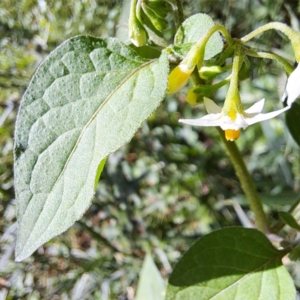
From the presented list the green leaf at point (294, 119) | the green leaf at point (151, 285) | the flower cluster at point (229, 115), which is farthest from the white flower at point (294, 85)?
the green leaf at point (151, 285)

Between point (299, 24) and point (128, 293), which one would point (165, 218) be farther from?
point (299, 24)

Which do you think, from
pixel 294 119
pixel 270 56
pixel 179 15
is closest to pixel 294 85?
pixel 270 56

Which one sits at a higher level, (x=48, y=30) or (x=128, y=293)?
(x=48, y=30)

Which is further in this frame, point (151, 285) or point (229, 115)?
point (151, 285)

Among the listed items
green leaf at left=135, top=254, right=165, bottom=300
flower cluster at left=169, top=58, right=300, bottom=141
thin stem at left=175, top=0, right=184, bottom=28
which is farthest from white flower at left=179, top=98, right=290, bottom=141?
green leaf at left=135, top=254, right=165, bottom=300

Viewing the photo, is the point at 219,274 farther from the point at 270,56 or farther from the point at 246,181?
the point at 270,56

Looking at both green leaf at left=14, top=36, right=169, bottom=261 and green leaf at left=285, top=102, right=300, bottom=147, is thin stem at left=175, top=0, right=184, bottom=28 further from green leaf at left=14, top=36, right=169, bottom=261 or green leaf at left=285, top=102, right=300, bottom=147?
green leaf at left=285, top=102, right=300, bottom=147

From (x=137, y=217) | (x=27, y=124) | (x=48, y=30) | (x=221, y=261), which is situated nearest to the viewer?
(x=27, y=124)

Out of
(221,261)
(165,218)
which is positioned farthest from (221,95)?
(221,261)

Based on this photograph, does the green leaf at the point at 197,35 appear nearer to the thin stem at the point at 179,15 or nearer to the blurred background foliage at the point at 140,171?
the thin stem at the point at 179,15
